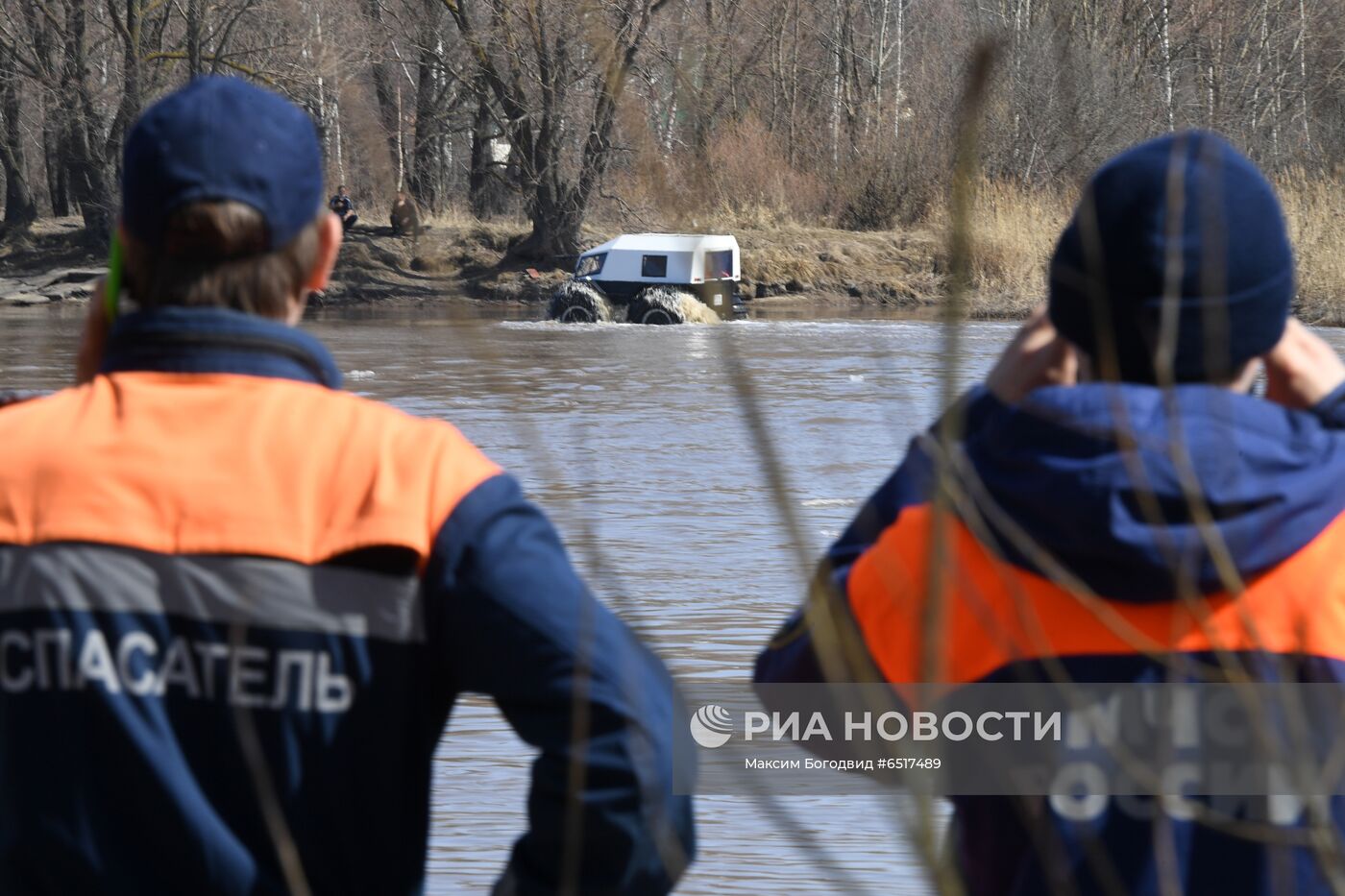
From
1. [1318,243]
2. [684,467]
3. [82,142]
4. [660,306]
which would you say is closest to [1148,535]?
[684,467]

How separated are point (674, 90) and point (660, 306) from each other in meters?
26.5

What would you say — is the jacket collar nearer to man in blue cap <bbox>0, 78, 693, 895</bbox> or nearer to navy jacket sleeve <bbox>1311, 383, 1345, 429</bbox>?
man in blue cap <bbox>0, 78, 693, 895</bbox>

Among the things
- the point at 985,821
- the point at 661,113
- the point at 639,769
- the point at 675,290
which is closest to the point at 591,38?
the point at 661,113

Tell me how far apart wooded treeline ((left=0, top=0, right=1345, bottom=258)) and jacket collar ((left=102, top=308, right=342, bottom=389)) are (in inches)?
8.2

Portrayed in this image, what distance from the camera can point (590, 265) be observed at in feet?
95.8

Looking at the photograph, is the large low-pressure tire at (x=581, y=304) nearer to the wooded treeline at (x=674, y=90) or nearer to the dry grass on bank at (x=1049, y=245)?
the wooded treeline at (x=674, y=90)

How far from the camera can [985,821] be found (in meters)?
1.81

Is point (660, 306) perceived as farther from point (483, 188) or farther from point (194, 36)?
point (483, 188)

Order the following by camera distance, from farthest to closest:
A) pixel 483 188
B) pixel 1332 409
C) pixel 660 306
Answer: pixel 483 188 < pixel 660 306 < pixel 1332 409

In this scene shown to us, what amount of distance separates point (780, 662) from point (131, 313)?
73 centimetres

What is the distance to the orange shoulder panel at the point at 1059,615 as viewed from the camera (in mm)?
1731

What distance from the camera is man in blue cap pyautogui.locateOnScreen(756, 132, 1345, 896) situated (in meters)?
1.72

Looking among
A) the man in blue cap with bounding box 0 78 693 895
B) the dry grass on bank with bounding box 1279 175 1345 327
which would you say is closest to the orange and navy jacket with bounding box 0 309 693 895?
the man in blue cap with bounding box 0 78 693 895

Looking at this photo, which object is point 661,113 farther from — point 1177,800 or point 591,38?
point 1177,800
